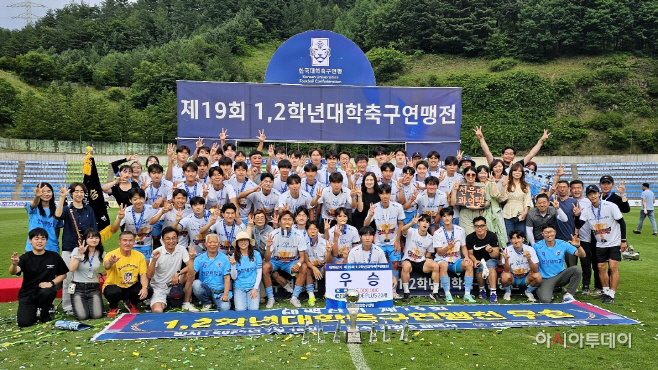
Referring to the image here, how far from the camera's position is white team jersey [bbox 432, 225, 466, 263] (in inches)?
299

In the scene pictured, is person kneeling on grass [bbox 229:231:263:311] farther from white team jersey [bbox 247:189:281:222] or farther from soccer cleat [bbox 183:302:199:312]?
white team jersey [bbox 247:189:281:222]

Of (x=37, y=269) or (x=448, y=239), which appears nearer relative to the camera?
(x=37, y=269)

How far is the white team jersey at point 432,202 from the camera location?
800 cm

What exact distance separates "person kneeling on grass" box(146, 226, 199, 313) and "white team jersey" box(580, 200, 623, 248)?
251 inches

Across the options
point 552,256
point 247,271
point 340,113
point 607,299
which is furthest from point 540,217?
point 340,113

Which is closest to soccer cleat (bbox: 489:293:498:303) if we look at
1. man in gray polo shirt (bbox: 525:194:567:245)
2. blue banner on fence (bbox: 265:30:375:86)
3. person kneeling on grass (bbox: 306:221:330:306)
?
man in gray polo shirt (bbox: 525:194:567:245)

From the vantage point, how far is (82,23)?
282 ft

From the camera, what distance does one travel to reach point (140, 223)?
743 centimetres

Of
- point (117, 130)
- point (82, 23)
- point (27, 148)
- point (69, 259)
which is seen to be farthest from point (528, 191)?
point (82, 23)

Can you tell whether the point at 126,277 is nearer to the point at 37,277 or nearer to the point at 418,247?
the point at 37,277

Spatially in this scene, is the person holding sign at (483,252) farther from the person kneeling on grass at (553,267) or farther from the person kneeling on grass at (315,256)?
the person kneeling on grass at (315,256)

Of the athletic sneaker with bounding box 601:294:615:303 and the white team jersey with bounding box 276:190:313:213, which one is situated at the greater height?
the white team jersey with bounding box 276:190:313:213

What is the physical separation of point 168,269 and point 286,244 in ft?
5.89

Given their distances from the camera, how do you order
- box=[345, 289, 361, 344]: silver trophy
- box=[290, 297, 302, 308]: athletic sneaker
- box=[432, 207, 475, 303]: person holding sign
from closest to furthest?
box=[345, 289, 361, 344]: silver trophy, box=[290, 297, 302, 308]: athletic sneaker, box=[432, 207, 475, 303]: person holding sign
